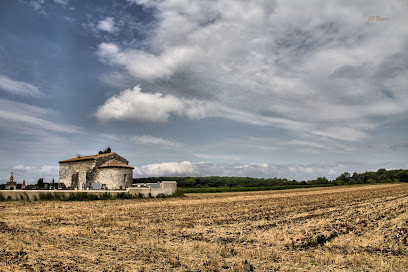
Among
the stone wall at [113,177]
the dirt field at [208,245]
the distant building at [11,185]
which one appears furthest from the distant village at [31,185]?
the dirt field at [208,245]

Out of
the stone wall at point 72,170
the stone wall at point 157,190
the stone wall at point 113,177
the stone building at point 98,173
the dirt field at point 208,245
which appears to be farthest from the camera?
the stone wall at point 72,170

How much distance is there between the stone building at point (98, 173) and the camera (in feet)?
141

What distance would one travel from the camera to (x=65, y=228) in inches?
524

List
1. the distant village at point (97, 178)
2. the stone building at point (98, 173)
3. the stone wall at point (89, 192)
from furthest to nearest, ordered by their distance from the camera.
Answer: the stone building at point (98, 173)
the distant village at point (97, 178)
the stone wall at point (89, 192)

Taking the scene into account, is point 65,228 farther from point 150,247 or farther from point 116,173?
point 116,173

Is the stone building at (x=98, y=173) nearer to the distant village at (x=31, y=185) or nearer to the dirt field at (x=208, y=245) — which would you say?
the distant village at (x=31, y=185)

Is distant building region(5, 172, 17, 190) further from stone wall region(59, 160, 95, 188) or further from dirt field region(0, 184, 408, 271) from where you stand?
dirt field region(0, 184, 408, 271)

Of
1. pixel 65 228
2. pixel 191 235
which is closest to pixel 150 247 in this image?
pixel 191 235

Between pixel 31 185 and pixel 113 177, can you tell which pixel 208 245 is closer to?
pixel 113 177

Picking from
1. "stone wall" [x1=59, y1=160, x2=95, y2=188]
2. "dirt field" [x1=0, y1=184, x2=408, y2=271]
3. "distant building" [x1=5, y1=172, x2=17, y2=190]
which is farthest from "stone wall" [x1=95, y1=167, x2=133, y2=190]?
"dirt field" [x1=0, y1=184, x2=408, y2=271]

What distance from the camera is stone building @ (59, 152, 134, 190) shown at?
141ft

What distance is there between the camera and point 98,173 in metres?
44.0

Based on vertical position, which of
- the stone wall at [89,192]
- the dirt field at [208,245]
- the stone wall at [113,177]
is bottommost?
the dirt field at [208,245]

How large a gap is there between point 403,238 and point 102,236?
11.8 meters
